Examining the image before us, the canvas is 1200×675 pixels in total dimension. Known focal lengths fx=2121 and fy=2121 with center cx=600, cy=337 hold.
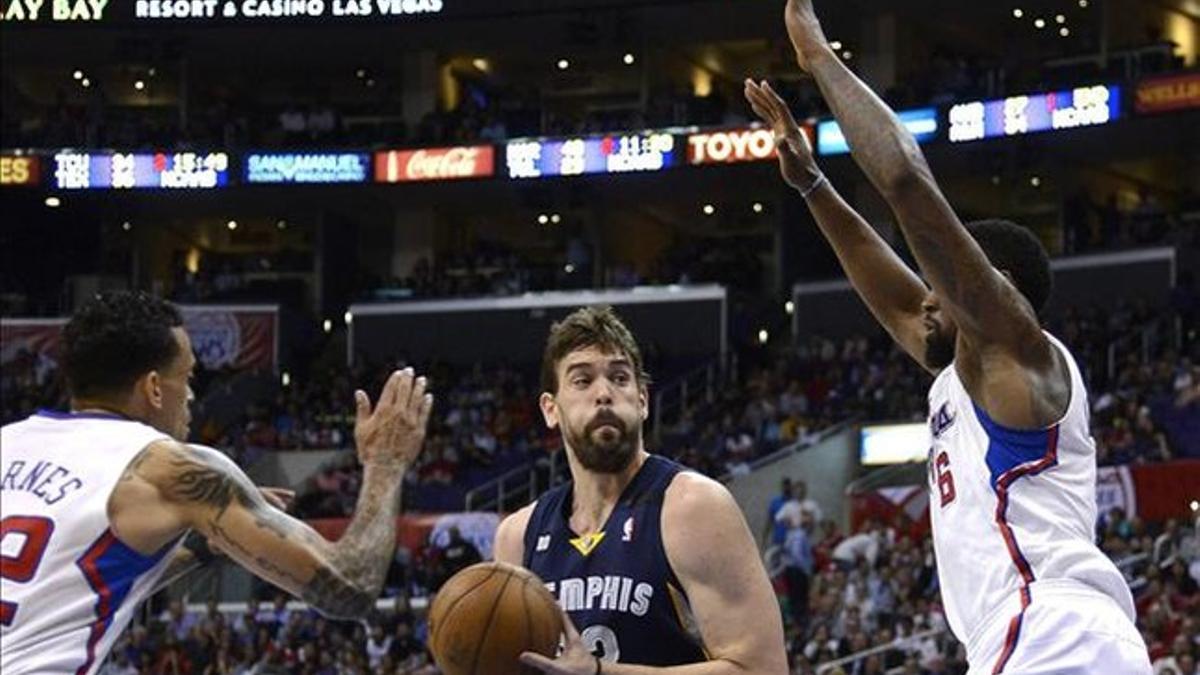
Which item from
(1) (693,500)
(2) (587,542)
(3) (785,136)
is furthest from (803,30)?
(2) (587,542)

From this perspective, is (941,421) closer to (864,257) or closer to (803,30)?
(864,257)

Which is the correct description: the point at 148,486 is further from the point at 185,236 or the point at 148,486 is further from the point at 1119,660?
the point at 185,236

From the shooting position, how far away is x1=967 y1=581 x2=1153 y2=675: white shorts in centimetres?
536

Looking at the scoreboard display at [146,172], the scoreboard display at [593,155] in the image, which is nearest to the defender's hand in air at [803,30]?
the scoreboard display at [593,155]

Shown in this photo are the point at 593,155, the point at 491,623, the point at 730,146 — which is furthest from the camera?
the point at 593,155

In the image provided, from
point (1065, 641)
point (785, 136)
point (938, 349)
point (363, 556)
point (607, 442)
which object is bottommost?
point (1065, 641)

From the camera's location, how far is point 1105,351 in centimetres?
2831

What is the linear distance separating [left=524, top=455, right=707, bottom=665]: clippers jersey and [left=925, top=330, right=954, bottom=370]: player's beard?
2.71 feet

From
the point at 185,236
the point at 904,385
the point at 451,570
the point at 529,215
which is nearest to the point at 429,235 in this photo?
the point at 529,215

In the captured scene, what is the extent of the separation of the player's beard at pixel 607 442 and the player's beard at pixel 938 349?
0.89 meters

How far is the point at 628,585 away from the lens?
6051 mm

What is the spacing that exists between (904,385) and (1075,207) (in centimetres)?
870

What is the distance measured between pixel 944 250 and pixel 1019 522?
0.74 m

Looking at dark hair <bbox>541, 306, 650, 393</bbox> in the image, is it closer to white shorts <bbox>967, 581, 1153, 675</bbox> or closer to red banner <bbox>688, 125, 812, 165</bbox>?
white shorts <bbox>967, 581, 1153, 675</bbox>
